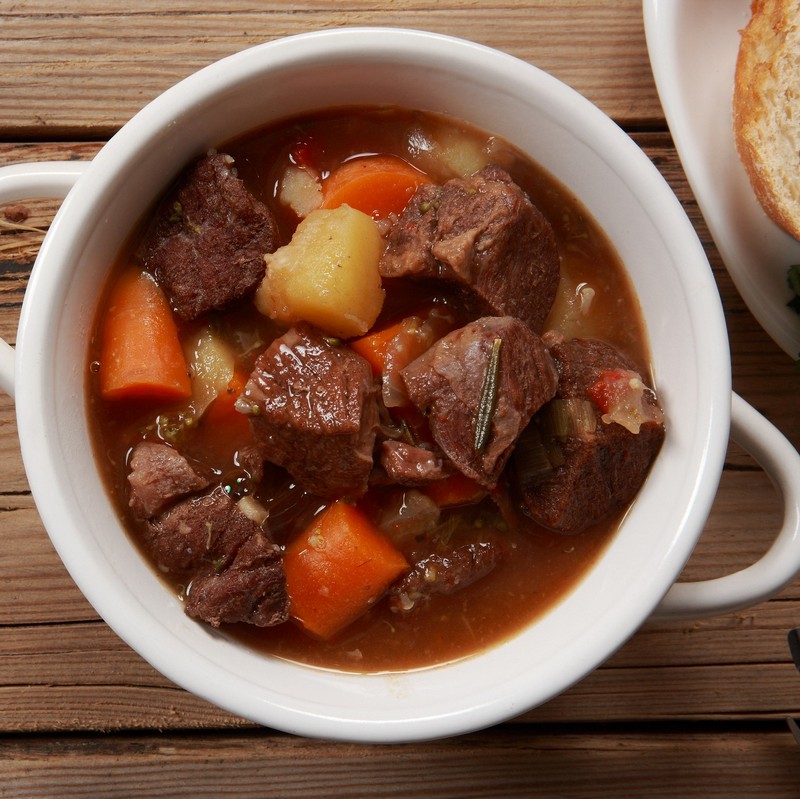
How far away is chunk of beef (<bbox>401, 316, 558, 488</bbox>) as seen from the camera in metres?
2.04

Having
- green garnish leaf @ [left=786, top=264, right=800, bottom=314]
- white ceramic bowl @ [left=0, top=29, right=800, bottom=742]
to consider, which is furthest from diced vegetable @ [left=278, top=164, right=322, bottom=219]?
green garnish leaf @ [left=786, top=264, right=800, bottom=314]

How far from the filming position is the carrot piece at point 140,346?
2.11 meters

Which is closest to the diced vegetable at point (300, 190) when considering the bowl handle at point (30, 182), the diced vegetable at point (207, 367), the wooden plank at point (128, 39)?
the diced vegetable at point (207, 367)

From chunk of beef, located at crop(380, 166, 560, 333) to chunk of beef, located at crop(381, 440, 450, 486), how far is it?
1.40 ft

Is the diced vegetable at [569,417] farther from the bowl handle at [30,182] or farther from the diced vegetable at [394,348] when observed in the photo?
the bowl handle at [30,182]

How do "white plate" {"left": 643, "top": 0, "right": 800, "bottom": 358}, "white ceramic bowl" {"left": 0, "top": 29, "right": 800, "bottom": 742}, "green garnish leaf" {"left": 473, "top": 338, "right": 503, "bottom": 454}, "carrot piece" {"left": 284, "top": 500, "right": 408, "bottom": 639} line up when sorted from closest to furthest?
1. "white ceramic bowl" {"left": 0, "top": 29, "right": 800, "bottom": 742}
2. "green garnish leaf" {"left": 473, "top": 338, "right": 503, "bottom": 454}
3. "carrot piece" {"left": 284, "top": 500, "right": 408, "bottom": 639}
4. "white plate" {"left": 643, "top": 0, "right": 800, "bottom": 358}

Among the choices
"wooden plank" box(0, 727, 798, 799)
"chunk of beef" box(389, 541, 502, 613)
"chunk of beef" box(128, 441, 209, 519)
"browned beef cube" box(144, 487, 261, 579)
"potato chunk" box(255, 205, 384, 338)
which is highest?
"potato chunk" box(255, 205, 384, 338)

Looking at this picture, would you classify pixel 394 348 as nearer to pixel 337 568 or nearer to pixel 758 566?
pixel 337 568

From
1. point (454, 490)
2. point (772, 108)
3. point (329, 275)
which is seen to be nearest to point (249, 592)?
point (454, 490)

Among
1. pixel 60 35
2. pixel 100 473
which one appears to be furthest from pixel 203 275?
pixel 60 35

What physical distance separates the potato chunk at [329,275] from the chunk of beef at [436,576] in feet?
2.18

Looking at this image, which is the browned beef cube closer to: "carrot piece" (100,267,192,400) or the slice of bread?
"carrot piece" (100,267,192,400)

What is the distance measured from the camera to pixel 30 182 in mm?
2000

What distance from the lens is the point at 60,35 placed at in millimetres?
2590
